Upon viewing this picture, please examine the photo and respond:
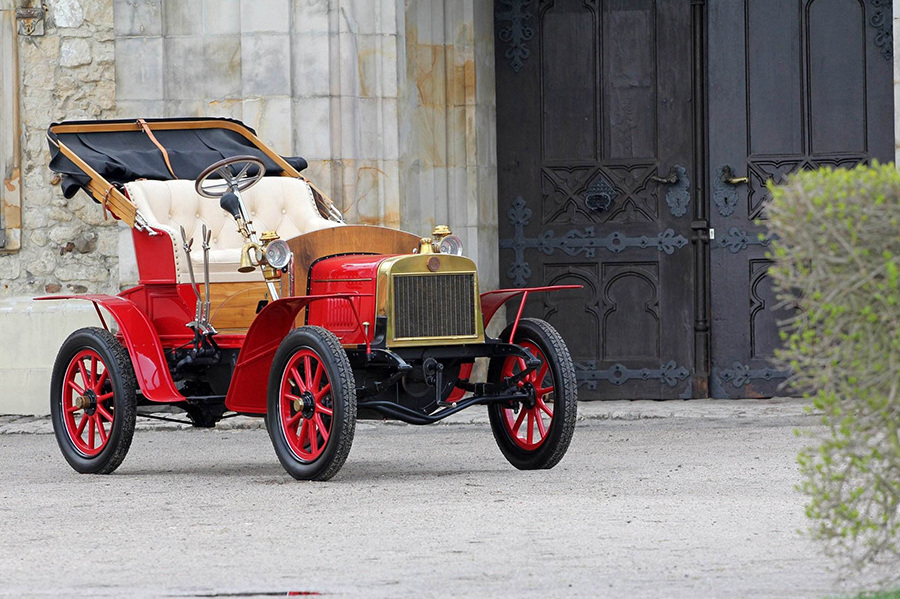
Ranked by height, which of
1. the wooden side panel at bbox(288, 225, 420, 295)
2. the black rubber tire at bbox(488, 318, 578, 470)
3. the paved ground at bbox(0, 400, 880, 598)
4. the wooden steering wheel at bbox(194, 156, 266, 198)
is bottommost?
the paved ground at bbox(0, 400, 880, 598)

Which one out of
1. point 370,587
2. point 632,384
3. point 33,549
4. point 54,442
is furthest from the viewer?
point 632,384

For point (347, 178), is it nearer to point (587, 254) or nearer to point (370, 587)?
point (587, 254)

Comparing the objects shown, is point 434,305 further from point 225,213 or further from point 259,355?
point 225,213

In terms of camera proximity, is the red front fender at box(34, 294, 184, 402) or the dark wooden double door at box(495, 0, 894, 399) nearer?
the red front fender at box(34, 294, 184, 402)

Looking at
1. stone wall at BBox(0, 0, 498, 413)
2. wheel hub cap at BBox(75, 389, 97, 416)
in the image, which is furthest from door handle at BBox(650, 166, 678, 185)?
wheel hub cap at BBox(75, 389, 97, 416)

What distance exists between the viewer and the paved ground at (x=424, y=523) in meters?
4.91

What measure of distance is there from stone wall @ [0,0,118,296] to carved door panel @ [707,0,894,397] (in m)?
4.28

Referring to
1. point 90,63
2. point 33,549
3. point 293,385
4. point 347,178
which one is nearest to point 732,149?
point 347,178

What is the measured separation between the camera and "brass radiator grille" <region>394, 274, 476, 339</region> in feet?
25.5

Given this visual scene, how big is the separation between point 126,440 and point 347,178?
3.60 m

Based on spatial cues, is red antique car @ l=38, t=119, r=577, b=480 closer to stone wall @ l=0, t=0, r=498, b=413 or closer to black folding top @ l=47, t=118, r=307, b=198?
black folding top @ l=47, t=118, r=307, b=198

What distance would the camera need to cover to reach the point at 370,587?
481cm

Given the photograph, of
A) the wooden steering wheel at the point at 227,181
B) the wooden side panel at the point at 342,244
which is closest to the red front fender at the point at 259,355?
the wooden side panel at the point at 342,244

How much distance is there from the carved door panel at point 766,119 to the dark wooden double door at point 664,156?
0.01m
